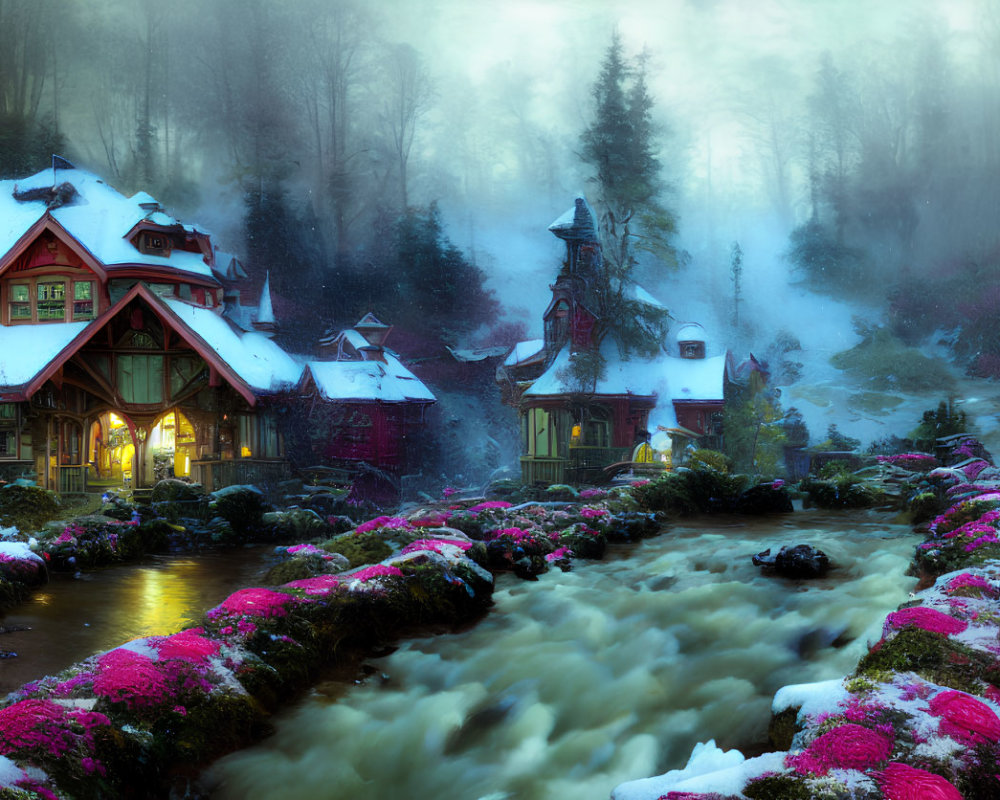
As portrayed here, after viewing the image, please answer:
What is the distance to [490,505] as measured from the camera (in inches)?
365

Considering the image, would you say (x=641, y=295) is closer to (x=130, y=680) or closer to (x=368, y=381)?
(x=368, y=381)

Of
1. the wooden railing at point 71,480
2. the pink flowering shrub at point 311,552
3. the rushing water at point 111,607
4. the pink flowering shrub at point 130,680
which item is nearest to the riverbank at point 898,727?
the pink flowering shrub at point 130,680

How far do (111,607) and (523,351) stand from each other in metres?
5.96

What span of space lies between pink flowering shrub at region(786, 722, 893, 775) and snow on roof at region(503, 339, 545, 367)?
7.06 metres

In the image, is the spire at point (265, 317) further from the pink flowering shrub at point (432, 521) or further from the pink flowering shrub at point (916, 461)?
the pink flowering shrub at point (916, 461)

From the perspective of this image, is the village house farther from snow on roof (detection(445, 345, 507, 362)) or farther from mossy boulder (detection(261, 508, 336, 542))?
snow on roof (detection(445, 345, 507, 362))

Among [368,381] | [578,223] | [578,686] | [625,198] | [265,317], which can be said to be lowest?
[578,686]

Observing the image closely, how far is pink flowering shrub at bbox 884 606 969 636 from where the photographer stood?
4508mm

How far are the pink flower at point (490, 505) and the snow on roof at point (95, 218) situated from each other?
4.79 meters

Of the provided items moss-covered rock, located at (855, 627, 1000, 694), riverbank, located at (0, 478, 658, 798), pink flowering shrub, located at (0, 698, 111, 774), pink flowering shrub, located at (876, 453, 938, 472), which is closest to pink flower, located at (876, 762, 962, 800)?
moss-covered rock, located at (855, 627, 1000, 694)

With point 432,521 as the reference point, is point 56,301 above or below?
above

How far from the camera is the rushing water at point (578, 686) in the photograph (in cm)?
416

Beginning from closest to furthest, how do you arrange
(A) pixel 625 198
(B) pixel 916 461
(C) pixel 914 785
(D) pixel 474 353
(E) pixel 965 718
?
(C) pixel 914 785 → (E) pixel 965 718 → (B) pixel 916 461 → (A) pixel 625 198 → (D) pixel 474 353

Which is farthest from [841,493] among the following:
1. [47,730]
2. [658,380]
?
[47,730]
